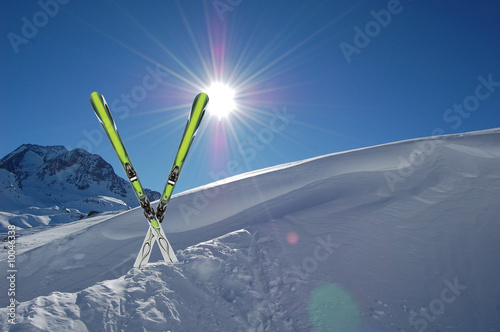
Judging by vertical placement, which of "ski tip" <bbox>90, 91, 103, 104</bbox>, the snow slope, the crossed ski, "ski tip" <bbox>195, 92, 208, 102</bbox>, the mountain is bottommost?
the snow slope

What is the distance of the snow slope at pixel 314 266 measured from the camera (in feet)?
10.7

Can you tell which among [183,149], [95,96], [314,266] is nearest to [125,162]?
[183,149]

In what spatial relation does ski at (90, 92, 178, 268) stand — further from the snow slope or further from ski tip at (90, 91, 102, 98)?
the snow slope

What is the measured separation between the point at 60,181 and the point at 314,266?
156 meters

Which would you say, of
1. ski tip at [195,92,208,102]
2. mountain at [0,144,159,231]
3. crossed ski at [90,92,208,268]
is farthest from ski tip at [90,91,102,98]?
mountain at [0,144,159,231]

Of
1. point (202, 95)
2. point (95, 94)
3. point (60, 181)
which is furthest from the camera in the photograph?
point (60, 181)

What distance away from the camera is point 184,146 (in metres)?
5.66

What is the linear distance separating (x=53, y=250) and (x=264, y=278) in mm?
7699

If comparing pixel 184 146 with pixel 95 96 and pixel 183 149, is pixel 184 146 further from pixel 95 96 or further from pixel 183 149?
pixel 95 96

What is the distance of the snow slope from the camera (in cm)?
326

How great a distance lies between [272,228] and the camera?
17.6 ft

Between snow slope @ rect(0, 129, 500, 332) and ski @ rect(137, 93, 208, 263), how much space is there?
1.27 meters

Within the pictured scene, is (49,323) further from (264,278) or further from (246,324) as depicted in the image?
(264,278)

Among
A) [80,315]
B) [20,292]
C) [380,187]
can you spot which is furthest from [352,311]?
[20,292]
